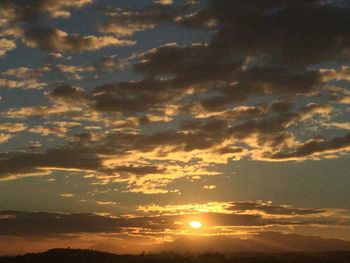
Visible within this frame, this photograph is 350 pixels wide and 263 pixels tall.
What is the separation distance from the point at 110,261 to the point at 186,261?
12.2 metres

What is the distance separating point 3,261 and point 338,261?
44.2 meters

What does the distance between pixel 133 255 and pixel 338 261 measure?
26.5 metres

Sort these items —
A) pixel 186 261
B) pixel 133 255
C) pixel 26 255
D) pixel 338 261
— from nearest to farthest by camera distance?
pixel 186 261, pixel 338 261, pixel 133 255, pixel 26 255

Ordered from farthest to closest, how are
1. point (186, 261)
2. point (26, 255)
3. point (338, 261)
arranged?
point (26, 255) → point (338, 261) → point (186, 261)

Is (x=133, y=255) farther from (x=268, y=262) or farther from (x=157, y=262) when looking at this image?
(x=268, y=262)

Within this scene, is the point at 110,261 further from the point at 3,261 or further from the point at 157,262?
the point at 3,261

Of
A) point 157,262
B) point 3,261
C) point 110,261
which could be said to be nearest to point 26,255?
point 3,261

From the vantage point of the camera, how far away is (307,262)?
6488 cm

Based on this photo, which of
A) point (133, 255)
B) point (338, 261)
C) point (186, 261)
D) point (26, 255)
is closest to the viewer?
point (186, 261)

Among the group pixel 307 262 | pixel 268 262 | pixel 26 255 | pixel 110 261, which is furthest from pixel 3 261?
pixel 307 262

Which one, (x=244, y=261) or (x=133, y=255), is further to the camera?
(x=133, y=255)

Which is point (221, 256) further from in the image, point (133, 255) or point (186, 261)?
point (133, 255)

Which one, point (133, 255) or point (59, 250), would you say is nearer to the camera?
point (133, 255)

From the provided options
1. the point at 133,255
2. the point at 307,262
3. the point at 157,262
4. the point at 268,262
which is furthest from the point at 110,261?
the point at 307,262
